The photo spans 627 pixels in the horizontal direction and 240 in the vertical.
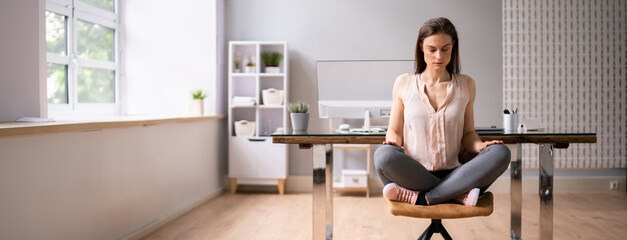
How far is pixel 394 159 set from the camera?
1779 mm

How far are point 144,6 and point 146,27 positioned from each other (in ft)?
0.63

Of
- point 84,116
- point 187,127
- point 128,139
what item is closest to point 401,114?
point 128,139

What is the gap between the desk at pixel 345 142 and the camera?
2.22 meters

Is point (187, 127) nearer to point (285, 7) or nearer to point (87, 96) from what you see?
point (87, 96)

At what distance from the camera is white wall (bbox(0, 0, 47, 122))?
229 centimetres

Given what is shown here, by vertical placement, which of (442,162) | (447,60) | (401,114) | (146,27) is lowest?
(442,162)

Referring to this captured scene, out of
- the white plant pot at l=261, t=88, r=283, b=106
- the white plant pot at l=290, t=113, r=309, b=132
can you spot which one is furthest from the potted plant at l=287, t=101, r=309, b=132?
the white plant pot at l=261, t=88, r=283, b=106

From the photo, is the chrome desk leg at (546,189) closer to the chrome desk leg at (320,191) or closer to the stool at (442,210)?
the stool at (442,210)

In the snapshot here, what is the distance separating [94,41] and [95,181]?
1.83 meters

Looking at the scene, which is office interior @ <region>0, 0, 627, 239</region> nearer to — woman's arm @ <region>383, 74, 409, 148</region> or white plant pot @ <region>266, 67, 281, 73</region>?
white plant pot @ <region>266, 67, 281, 73</region>

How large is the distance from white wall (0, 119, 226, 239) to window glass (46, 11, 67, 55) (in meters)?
0.93

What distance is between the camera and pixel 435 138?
195cm

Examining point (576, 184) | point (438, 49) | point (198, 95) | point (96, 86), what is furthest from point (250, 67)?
point (576, 184)

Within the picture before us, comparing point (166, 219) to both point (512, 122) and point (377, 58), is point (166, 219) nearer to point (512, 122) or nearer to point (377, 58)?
point (512, 122)
